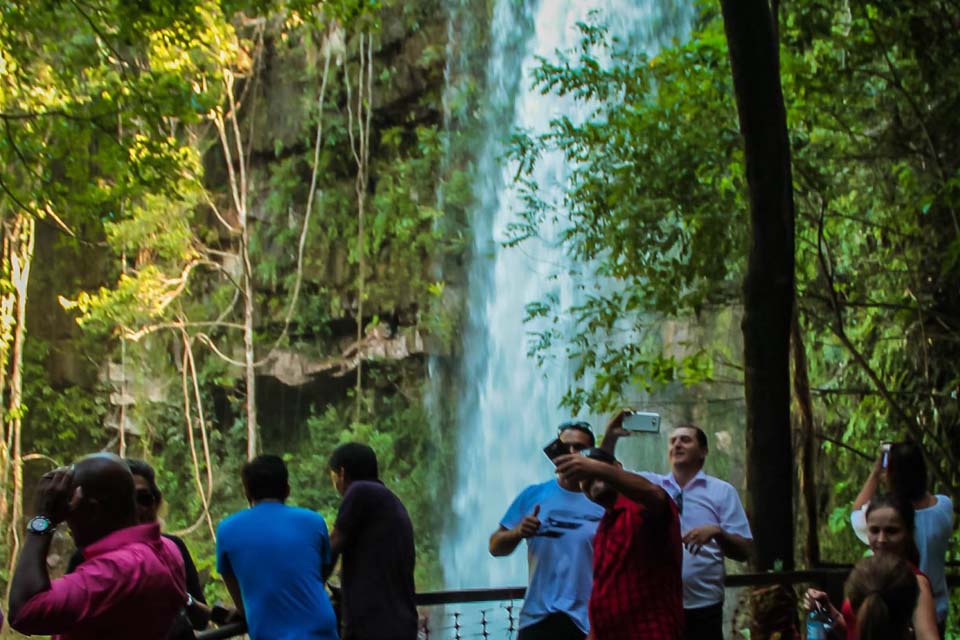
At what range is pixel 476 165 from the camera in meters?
21.2

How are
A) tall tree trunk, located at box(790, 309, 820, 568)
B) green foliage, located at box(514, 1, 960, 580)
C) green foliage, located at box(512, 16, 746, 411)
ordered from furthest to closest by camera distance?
green foliage, located at box(512, 16, 746, 411), green foliage, located at box(514, 1, 960, 580), tall tree trunk, located at box(790, 309, 820, 568)

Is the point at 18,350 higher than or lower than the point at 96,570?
higher

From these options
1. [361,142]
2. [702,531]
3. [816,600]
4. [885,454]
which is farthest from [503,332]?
[816,600]

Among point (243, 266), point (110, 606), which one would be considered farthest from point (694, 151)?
point (243, 266)

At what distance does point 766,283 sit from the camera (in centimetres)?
624

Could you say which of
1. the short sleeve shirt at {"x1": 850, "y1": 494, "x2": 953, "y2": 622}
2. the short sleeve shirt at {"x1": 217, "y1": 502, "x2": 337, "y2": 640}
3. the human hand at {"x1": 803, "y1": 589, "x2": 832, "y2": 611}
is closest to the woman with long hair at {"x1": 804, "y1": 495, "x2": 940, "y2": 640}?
the human hand at {"x1": 803, "y1": 589, "x2": 832, "y2": 611}

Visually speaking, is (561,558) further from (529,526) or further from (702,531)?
(702,531)

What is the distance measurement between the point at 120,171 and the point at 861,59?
6027 millimetres

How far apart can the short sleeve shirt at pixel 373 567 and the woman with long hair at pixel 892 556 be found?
64.0 inches

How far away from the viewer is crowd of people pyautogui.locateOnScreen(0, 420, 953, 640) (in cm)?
286

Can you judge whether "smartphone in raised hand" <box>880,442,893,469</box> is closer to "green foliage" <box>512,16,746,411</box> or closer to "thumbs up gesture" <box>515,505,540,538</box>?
"thumbs up gesture" <box>515,505,540,538</box>

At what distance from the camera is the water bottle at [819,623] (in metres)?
Result: 3.34

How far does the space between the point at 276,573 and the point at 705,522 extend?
192cm

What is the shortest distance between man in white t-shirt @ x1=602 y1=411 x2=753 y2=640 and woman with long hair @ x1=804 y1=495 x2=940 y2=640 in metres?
0.90
